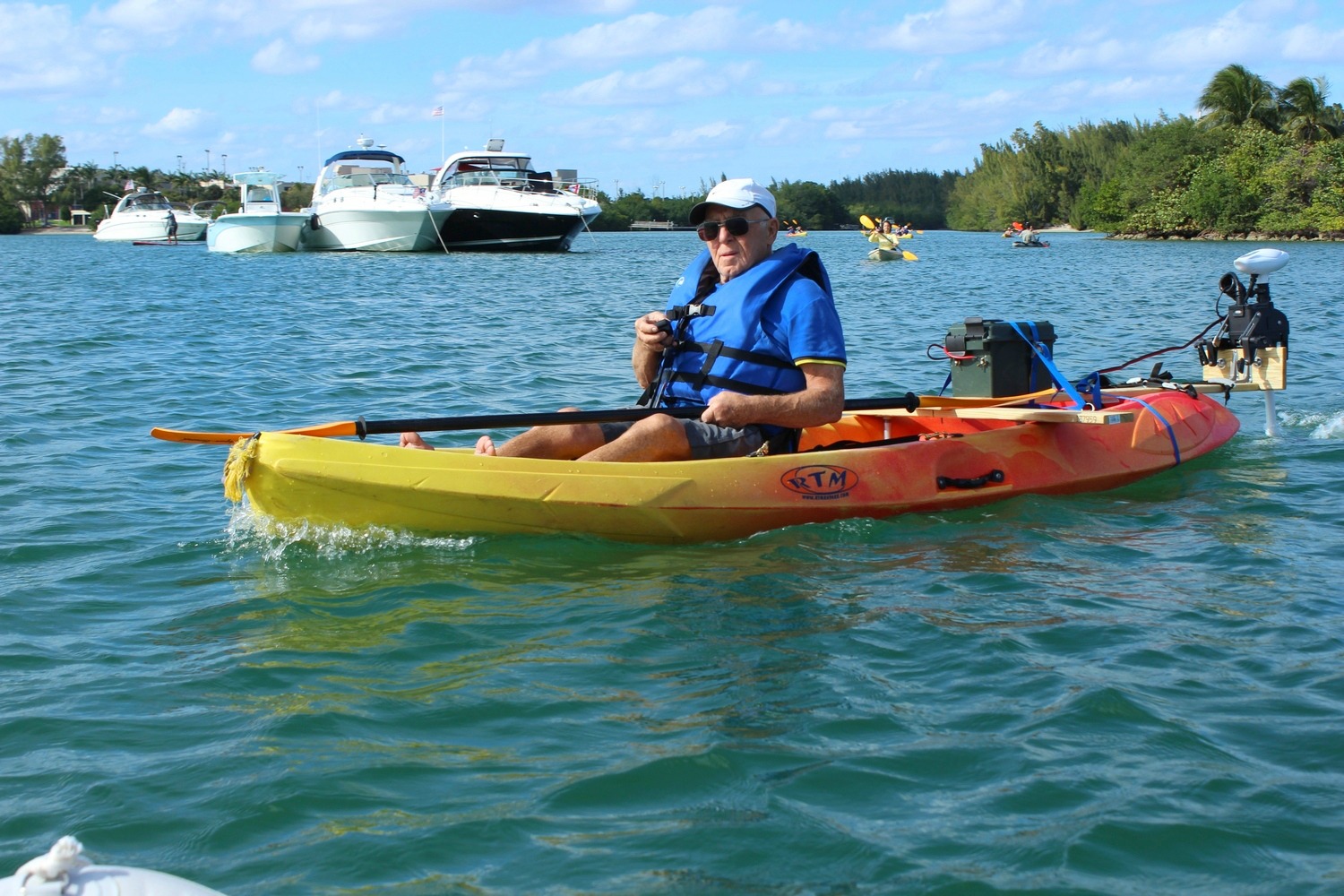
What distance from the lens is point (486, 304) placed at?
70.5 ft

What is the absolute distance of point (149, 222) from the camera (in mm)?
65750

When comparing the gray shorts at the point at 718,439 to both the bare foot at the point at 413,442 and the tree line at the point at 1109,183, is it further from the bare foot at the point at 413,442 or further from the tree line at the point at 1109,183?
the tree line at the point at 1109,183

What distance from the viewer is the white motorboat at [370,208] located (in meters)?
41.8

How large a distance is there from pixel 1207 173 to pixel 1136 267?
Answer: 1128 inches

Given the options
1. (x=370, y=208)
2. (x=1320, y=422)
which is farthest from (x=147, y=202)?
(x=1320, y=422)

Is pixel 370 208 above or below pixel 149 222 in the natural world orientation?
below

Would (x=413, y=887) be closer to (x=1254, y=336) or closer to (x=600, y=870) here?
(x=600, y=870)

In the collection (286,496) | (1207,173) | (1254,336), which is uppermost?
(1207,173)

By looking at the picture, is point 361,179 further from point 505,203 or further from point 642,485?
point 642,485

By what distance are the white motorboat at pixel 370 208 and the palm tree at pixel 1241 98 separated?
4075 centimetres

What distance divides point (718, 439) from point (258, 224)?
143ft

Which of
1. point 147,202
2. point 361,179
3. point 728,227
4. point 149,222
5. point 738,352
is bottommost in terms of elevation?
point 738,352

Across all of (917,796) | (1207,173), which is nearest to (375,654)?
(917,796)

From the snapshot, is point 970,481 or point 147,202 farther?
point 147,202
